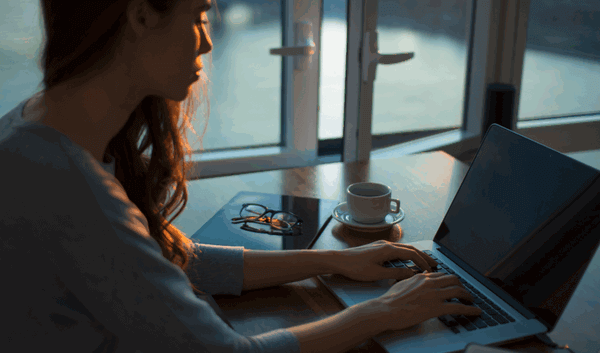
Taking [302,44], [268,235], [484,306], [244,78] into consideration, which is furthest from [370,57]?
[484,306]

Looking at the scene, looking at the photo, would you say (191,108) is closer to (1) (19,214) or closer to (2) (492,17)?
(1) (19,214)

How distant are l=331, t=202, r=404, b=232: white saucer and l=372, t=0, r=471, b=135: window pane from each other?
147 centimetres

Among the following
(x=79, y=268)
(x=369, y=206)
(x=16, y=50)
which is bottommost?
(x=369, y=206)

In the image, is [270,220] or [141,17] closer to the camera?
[141,17]

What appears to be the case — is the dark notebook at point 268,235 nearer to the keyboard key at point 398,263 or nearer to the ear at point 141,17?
the keyboard key at point 398,263

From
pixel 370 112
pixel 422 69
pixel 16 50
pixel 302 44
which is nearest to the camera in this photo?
pixel 16 50

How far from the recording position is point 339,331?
648 millimetres

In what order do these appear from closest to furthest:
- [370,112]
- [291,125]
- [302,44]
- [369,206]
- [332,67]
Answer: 1. [369,206]
2. [370,112]
3. [302,44]
4. [291,125]
5. [332,67]

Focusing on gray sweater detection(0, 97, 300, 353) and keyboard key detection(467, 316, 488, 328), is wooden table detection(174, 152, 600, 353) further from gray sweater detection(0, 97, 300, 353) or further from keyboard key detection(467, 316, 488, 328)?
gray sweater detection(0, 97, 300, 353)

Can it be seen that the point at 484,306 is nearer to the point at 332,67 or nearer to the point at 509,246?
the point at 509,246

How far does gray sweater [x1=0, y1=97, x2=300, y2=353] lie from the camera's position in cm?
52

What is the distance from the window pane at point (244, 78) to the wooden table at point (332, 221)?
824mm

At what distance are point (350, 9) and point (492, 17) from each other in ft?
3.58

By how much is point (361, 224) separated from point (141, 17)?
0.57m
